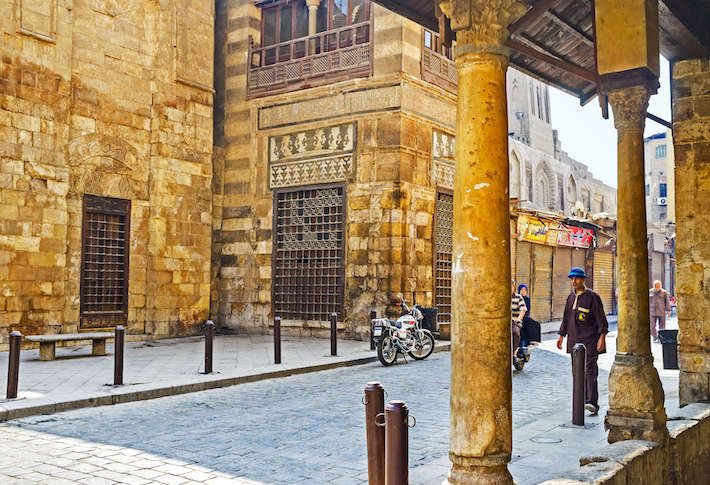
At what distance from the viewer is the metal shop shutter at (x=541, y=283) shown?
71.6ft

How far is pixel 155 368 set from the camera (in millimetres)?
10672

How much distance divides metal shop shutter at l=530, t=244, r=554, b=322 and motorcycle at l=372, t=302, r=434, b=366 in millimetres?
9519

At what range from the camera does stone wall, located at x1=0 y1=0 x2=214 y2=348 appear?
13.1 meters

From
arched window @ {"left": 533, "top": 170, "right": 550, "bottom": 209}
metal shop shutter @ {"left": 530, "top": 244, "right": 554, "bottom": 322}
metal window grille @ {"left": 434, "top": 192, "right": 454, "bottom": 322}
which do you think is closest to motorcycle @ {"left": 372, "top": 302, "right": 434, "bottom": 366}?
metal window grille @ {"left": 434, "top": 192, "right": 454, "bottom": 322}

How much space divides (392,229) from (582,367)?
803cm

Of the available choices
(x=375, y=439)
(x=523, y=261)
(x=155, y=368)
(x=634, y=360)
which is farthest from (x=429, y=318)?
(x=375, y=439)

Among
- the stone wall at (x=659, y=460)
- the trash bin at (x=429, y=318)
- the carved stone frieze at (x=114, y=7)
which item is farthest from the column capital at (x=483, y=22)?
the carved stone frieze at (x=114, y=7)

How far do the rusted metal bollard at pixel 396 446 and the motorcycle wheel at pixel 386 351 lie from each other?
27.1 ft

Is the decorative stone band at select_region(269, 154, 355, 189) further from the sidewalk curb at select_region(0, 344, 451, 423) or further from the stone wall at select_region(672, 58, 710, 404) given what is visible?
the stone wall at select_region(672, 58, 710, 404)

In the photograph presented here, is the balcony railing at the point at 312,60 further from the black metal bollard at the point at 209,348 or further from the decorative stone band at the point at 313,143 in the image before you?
the black metal bollard at the point at 209,348

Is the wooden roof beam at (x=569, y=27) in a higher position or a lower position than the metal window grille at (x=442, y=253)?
higher

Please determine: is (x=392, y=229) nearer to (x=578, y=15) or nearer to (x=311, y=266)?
(x=311, y=266)

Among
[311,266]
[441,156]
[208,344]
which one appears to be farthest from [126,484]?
[441,156]

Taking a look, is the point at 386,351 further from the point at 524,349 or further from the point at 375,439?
the point at 375,439
